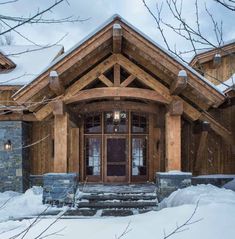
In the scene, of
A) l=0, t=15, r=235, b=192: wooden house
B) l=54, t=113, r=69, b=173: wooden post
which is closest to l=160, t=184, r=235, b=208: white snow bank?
l=0, t=15, r=235, b=192: wooden house

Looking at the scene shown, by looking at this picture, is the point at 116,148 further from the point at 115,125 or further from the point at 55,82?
the point at 55,82

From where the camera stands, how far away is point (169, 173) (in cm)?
889

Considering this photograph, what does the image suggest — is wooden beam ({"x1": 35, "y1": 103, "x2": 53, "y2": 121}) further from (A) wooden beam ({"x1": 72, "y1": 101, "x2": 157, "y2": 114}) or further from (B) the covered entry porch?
(B) the covered entry porch

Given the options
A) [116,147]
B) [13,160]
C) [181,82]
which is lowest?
[13,160]

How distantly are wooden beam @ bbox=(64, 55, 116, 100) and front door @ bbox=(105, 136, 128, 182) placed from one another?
395 centimetres

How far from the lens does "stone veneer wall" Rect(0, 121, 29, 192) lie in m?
12.5

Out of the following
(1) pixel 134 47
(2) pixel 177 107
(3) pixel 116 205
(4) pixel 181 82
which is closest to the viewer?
(4) pixel 181 82

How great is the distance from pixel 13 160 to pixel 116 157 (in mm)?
3562

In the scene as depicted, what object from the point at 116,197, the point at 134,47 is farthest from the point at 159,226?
the point at 134,47

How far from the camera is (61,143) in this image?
8.99 m

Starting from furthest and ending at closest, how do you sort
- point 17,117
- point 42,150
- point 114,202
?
point 42,150, point 17,117, point 114,202

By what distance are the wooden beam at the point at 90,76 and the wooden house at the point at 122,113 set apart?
2 centimetres

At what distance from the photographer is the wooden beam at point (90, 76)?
8.93 metres

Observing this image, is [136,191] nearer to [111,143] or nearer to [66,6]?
[111,143]
